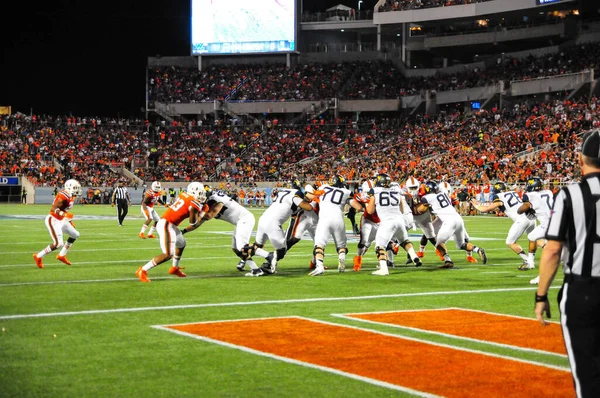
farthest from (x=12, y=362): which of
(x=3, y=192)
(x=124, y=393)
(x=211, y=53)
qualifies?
(x=211, y=53)

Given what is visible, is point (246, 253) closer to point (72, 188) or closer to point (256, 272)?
point (256, 272)

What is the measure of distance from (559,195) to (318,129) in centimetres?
5857

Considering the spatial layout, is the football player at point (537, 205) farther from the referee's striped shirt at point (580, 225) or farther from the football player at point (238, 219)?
the referee's striped shirt at point (580, 225)

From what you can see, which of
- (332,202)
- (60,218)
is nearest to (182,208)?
(332,202)

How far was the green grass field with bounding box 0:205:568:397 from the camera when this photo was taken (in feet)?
19.9

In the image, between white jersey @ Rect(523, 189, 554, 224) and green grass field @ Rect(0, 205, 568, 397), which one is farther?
white jersey @ Rect(523, 189, 554, 224)

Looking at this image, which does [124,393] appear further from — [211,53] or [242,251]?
[211,53]

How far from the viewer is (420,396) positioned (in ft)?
18.5

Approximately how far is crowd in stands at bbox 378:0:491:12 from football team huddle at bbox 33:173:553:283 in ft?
152

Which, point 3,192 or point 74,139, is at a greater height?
point 74,139

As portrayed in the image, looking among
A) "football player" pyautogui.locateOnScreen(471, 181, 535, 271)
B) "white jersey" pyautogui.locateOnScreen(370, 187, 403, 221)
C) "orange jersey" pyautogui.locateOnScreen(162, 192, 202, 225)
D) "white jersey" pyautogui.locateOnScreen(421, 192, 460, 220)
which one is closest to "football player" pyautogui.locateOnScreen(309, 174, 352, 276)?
"white jersey" pyautogui.locateOnScreen(370, 187, 403, 221)

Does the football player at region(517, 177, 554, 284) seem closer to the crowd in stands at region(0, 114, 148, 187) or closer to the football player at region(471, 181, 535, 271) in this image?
the football player at region(471, 181, 535, 271)

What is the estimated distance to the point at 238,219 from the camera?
13.9m

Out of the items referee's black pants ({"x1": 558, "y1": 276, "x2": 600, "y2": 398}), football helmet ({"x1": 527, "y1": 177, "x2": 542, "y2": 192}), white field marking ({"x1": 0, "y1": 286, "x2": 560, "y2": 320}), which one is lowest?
white field marking ({"x1": 0, "y1": 286, "x2": 560, "y2": 320})
